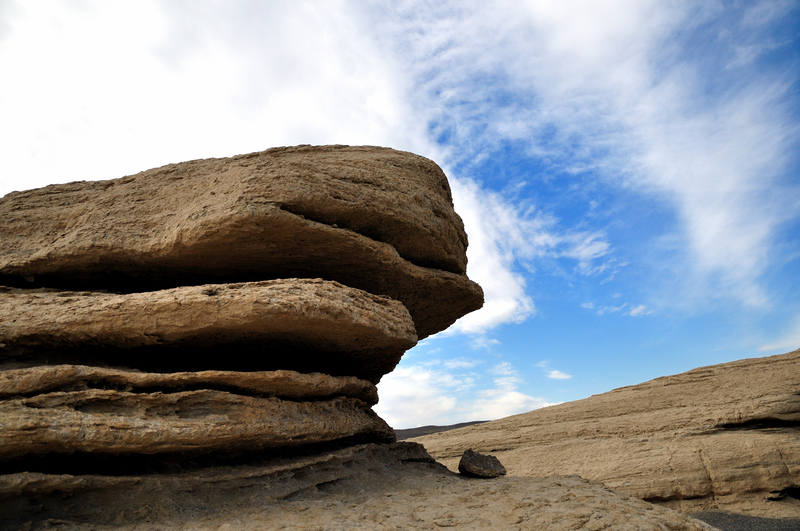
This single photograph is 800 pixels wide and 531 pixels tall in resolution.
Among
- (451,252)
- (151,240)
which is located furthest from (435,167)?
(151,240)

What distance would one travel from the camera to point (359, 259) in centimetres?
641

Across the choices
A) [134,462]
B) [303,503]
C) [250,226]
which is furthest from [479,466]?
[250,226]

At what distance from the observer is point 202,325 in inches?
195

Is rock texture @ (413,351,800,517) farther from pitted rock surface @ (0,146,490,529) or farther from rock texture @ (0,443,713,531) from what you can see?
pitted rock surface @ (0,146,490,529)

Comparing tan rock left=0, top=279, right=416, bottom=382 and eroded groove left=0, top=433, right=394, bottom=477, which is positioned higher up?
tan rock left=0, top=279, right=416, bottom=382

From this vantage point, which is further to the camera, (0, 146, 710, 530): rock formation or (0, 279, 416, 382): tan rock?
(0, 279, 416, 382): tan rock

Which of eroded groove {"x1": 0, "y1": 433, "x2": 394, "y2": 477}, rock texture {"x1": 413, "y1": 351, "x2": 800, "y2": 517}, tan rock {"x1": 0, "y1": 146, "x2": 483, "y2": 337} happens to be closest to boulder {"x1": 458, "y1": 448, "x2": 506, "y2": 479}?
tan rock {"x1": 0, "y1": 146, "x2": 483, "y2": 337}

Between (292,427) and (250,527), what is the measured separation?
3.32 feet

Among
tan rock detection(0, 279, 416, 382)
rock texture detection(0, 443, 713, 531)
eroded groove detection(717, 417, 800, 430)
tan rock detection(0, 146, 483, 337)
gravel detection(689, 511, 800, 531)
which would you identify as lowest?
gravel detection(689, 511, 800, 531)

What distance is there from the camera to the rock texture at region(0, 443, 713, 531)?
415 centimetres

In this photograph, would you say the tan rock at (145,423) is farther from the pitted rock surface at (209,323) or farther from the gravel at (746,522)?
the gravel at (746,522)

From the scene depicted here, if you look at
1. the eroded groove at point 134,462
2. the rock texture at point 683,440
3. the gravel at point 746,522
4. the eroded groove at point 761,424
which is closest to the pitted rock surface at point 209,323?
the eroded groove at point 134,462

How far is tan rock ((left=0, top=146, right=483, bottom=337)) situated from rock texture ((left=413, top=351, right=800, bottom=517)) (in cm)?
582

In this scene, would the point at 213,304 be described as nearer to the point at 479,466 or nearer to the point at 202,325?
the point at 202,325
